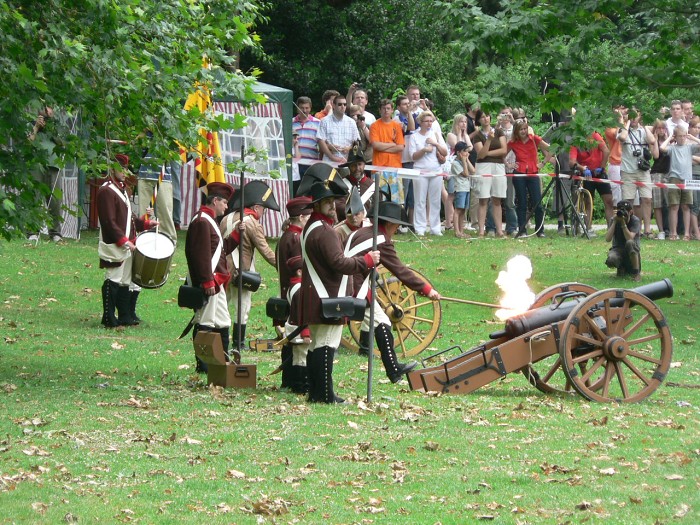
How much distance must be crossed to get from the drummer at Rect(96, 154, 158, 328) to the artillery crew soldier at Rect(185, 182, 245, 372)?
2981 mm

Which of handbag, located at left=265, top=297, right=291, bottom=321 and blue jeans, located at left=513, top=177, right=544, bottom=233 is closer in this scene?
handbag, located at left=265, top=297, right=291, bottom=321

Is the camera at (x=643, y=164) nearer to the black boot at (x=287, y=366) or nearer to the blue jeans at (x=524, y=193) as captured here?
the blue jeans at (x=524, y=193)

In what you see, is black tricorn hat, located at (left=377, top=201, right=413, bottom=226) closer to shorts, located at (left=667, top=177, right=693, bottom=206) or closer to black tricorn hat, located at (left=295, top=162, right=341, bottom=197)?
black tricorn hat, located at (left=295, top=162, right=341, bottom=197)

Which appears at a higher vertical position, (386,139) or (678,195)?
(386,139)

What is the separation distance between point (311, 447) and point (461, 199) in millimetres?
14697

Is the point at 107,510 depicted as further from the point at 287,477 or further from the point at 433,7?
the point at 433,7

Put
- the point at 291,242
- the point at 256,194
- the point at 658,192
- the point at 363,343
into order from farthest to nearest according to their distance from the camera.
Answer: the point at 658,192, the point at 363,343, the point at 256,194, the point at 291,242

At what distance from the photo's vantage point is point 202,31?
40.8ft

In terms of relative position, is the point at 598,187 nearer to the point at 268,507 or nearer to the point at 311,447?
the point at 311,447

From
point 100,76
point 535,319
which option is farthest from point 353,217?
point 100,76

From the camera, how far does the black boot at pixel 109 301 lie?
1659 cm

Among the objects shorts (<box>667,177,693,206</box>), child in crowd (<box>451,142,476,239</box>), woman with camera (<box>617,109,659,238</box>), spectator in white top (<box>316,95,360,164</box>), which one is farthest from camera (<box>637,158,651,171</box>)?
spectator in white top (<box>316,95,360,164</box>)

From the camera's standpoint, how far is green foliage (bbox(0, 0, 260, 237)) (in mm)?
11000

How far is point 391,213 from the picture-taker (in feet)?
42.3
